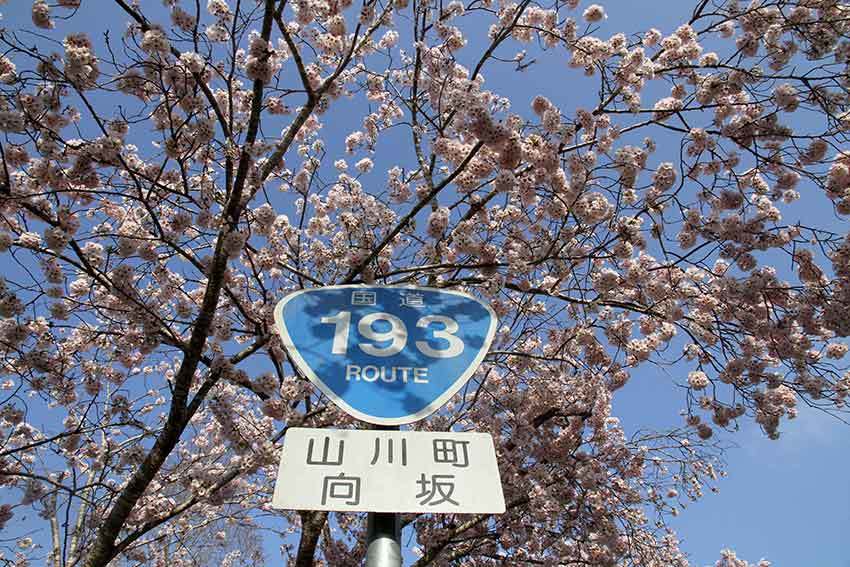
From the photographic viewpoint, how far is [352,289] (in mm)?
1546

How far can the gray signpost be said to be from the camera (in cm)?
118

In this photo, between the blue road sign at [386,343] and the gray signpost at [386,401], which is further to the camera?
the blue road sign at [386,343]

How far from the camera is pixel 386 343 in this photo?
1.42 metres

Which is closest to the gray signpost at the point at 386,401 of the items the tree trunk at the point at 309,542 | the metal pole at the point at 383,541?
the metal pole at the point at 383,541

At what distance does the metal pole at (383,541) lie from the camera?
1.13 m

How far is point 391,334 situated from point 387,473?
366 mm

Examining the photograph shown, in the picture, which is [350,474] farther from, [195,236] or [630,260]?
[630,260]

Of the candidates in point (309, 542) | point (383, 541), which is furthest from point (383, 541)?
point (309, 542)

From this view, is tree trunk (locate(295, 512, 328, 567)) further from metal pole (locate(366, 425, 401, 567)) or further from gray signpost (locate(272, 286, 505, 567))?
metal pole (locate(366, 425, 401, 567))

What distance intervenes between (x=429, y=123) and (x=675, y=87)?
2178 mm

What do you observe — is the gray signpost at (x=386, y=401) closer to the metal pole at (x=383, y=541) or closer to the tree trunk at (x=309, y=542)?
the metal pole at (x=383, y=541)

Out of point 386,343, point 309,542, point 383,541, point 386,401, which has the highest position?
point 309,542

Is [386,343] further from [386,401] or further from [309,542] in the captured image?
[309,542]

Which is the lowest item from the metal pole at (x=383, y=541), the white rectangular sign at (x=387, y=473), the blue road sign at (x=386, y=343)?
the metal pole at (x=383, y=541)
